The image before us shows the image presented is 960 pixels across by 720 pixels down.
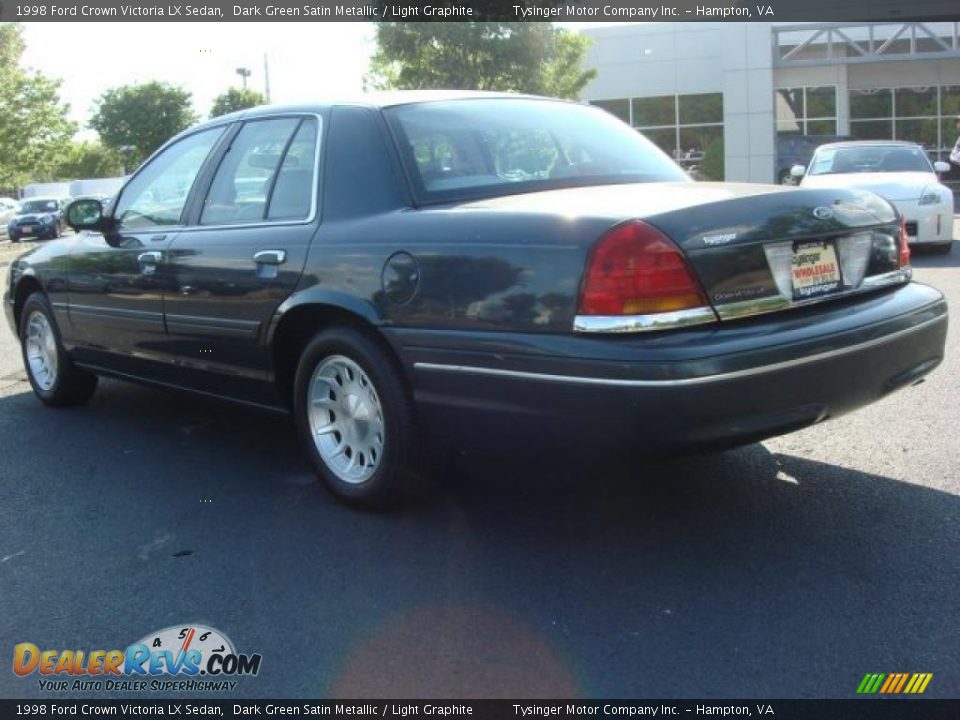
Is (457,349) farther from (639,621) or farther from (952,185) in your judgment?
(952,185)

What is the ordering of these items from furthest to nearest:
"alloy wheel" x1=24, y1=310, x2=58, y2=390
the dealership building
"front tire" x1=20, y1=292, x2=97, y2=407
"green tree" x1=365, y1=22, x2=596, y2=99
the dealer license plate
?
the dealership building → "green tree" x1=365, y1=22, x2=596, y2=99 → "alloy wheel" x1=24, y1=310, x2=58, y2=390 → "front tire" x1=20, y1=292, x2=97, y2=407 → the dealer license plate

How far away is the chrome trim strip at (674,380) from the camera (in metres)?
3.27

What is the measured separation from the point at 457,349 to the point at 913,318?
1710mm

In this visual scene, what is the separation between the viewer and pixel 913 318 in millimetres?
3963

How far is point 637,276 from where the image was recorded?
336 cm

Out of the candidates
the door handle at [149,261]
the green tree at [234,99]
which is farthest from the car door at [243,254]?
the green tree at [234,99]

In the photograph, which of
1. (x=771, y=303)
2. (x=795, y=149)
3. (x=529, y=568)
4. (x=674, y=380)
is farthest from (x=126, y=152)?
(x=674, y=380)

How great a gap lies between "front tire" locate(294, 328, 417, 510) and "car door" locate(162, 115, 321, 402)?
0.31m

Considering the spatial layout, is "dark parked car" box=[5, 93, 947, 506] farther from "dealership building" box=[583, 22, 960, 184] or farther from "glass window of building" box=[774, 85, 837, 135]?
"glass window of building" box=[774, 85, 837, 135]

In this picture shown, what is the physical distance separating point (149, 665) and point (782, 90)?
30650mm

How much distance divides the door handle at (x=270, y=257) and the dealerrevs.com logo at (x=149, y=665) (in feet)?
5.51

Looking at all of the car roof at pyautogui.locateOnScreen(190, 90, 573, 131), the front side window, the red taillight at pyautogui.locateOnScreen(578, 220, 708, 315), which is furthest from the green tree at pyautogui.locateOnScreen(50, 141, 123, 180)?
the red taillight at pyautogui.locateOnScreen(578, 220, 708, 315)

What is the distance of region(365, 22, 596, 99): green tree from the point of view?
24047 mm

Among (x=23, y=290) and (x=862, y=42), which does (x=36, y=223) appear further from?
(x=23, y=290)
